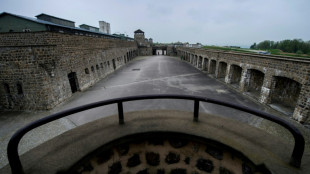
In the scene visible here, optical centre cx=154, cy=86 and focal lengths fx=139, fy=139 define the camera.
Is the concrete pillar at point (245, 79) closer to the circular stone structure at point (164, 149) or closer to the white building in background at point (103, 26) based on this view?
the circular stone structure at point (164, 149)

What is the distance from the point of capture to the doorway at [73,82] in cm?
1022

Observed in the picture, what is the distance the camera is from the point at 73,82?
10539 millimetres

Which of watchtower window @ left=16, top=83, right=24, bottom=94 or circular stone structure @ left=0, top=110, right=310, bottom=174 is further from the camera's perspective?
watchtower window @ left=16, top=83, right=24, bottom=94

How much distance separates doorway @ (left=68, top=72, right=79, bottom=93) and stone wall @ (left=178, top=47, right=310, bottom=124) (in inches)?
499

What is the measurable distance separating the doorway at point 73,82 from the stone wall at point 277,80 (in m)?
12.7

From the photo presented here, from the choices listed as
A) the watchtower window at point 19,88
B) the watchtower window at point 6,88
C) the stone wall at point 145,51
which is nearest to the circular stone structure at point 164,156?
the watchtower window at point 19,88

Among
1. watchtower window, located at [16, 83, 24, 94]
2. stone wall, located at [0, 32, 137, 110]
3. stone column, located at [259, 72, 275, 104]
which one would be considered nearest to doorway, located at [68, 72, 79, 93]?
stone wall, located at [0, 32, 137, 110]

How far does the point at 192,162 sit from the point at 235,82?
12.9 metres

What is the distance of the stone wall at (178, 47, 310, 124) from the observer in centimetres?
651

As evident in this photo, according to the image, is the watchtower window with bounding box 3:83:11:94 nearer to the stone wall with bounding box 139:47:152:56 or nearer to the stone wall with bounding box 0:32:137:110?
the stone wall with bounding box 0:32:137:110

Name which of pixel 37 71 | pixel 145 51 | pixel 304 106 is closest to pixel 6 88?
pixel 37 71

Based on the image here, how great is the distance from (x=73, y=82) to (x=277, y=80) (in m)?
14.0

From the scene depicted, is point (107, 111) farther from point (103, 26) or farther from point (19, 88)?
point (103, 26)

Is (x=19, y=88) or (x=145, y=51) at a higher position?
(x=145, y=51)
